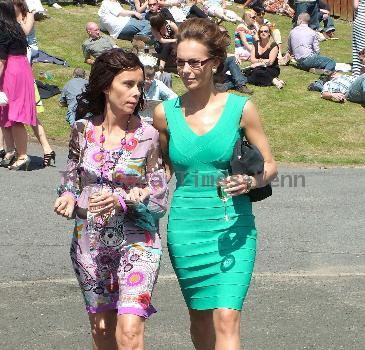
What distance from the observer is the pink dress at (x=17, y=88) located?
1033cm

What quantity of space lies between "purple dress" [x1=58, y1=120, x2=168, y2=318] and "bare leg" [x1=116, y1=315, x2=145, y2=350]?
0.11m

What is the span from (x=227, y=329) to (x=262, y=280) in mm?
2630

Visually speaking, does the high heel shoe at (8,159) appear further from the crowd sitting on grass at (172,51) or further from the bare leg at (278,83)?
the bare leg at (278,83)

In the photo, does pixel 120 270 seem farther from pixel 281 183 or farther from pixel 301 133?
pixel 301 133

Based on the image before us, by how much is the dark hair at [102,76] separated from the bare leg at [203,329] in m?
1.11

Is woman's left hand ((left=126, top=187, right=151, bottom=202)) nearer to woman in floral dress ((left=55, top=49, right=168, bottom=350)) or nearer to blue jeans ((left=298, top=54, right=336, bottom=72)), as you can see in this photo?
woman in floral dress ((left=55, top=49, right=168, bottom=350))

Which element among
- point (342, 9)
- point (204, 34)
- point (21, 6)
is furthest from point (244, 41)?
point (204, 34)

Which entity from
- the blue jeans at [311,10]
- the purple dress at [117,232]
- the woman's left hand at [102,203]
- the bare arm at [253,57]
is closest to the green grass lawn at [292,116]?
the bare arm at [253,57]

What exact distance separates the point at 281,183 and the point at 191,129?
6483 mm

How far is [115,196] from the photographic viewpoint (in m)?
4.31

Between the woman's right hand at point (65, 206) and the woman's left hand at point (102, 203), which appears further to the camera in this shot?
the woman's right hand at point (65, 206)

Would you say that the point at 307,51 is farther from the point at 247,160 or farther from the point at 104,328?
the point at 104,328

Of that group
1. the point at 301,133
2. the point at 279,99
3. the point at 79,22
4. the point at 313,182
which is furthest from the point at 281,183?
the point at 79,22

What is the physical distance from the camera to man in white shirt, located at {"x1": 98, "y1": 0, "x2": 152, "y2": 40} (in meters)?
17.2
